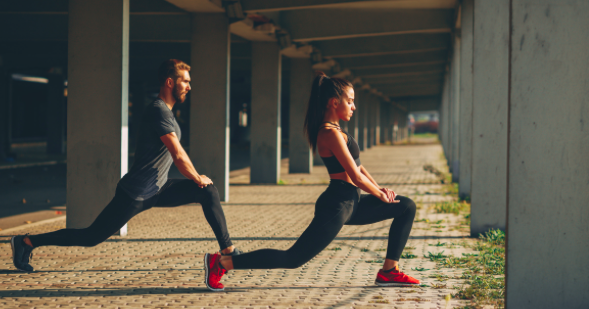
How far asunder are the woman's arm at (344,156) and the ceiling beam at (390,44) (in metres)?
13.7

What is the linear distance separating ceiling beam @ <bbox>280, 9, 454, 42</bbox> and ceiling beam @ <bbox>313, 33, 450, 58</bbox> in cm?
293

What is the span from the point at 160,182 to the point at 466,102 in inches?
281

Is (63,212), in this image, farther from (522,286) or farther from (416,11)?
(416,11)

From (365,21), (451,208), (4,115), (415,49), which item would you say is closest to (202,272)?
(451,208)

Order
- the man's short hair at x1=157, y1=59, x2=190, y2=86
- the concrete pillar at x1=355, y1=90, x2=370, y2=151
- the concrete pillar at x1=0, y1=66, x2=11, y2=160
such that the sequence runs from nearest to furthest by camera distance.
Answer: the man's short hair at x1=157, y1=59, x2=190, y2=86 → the concrete pillar at x1=0, y1=66, x2=11, y2=160 → the concrete pillar at x1=355, y1=90, x2=370, y2=151

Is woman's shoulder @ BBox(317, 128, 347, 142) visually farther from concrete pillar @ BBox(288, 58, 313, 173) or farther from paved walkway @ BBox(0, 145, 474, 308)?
concrete pillar @ BBox(288, 58, 313, 173)

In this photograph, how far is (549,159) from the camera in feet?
12.5

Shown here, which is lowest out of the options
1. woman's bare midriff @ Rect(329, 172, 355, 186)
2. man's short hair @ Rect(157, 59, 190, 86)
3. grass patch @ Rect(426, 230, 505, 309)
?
grass patch @ Rect(426, 230, 505, 309)

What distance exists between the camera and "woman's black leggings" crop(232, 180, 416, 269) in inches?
161

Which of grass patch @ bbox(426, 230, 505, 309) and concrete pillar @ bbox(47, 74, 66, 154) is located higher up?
concrete pillar @ bbox(47, 74, 66, 154)

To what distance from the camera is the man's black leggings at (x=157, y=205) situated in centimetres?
464

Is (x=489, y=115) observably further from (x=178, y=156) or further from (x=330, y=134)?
(x=178, y=156)

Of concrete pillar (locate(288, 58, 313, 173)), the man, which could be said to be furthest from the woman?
concrete pillar (locate(288, 58, 313, 173))

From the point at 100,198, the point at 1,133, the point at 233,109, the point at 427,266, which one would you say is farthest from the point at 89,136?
the point at 233,109
